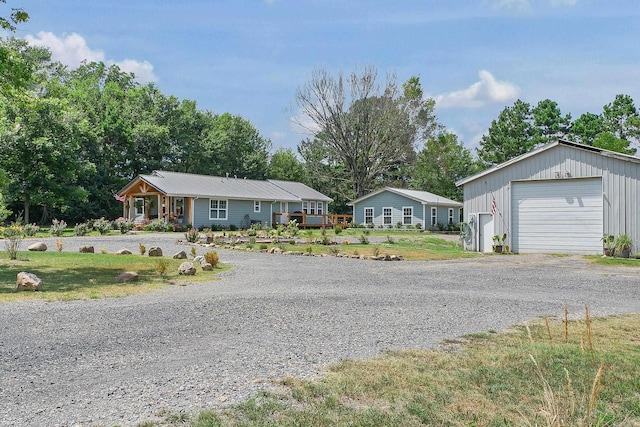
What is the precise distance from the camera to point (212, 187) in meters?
36.8

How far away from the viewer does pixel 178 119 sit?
4878cm

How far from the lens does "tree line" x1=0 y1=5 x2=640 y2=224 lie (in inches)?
1597

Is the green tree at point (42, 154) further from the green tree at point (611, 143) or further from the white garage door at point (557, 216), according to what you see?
the green tree at point (611, 143)

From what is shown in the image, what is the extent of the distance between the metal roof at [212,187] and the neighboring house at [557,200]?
1897 centimetres

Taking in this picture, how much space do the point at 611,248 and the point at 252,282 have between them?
13.6 m

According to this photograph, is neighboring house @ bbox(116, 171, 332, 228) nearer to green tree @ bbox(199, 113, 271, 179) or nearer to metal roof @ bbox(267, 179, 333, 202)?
metal roof @ bbox(267, 179, 333, 202)

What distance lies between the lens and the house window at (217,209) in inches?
1390

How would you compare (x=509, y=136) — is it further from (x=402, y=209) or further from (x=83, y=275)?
(x=83, y=275)

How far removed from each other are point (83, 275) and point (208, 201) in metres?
23.7

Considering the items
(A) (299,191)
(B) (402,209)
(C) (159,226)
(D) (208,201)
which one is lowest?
(C) (159,226)

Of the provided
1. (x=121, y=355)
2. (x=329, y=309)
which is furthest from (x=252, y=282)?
(x=121, y=355)

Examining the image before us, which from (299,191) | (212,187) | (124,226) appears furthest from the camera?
(299,191)

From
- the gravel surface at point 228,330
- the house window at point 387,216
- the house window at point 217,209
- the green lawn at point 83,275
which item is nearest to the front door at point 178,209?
the house window at point 217,209

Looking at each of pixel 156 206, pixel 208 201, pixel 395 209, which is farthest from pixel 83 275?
pixel 395 209
